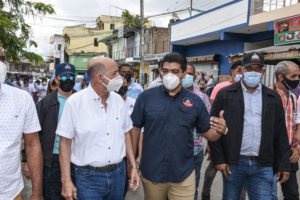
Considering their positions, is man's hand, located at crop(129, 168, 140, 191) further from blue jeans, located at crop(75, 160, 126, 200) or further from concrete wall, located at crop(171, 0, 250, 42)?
concrete wall, located at crop(171, 0, 250, 42)

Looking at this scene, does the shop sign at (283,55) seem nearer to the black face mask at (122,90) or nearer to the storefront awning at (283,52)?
the storefront awning at (283,52)

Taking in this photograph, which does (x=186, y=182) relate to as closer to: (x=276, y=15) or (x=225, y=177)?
(x=225, y=177)

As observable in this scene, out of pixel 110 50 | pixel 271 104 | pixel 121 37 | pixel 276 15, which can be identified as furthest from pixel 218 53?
pixel 110 50

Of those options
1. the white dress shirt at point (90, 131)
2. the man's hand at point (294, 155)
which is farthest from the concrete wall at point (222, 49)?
the white dress shirt at point (90, 131)

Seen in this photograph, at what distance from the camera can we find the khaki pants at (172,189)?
276 cm

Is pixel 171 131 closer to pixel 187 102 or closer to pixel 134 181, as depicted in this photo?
pixel 187 102

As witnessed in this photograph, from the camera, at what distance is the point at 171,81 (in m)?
2.82

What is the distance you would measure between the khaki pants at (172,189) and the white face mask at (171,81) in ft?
2.95

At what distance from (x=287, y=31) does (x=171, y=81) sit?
10.3 m

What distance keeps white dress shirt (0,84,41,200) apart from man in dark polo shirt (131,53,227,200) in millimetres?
1161

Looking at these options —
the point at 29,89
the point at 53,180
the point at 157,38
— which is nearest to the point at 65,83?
the point at 53,180

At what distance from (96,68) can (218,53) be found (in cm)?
1554

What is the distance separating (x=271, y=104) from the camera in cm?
305

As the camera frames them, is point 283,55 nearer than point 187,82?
No
